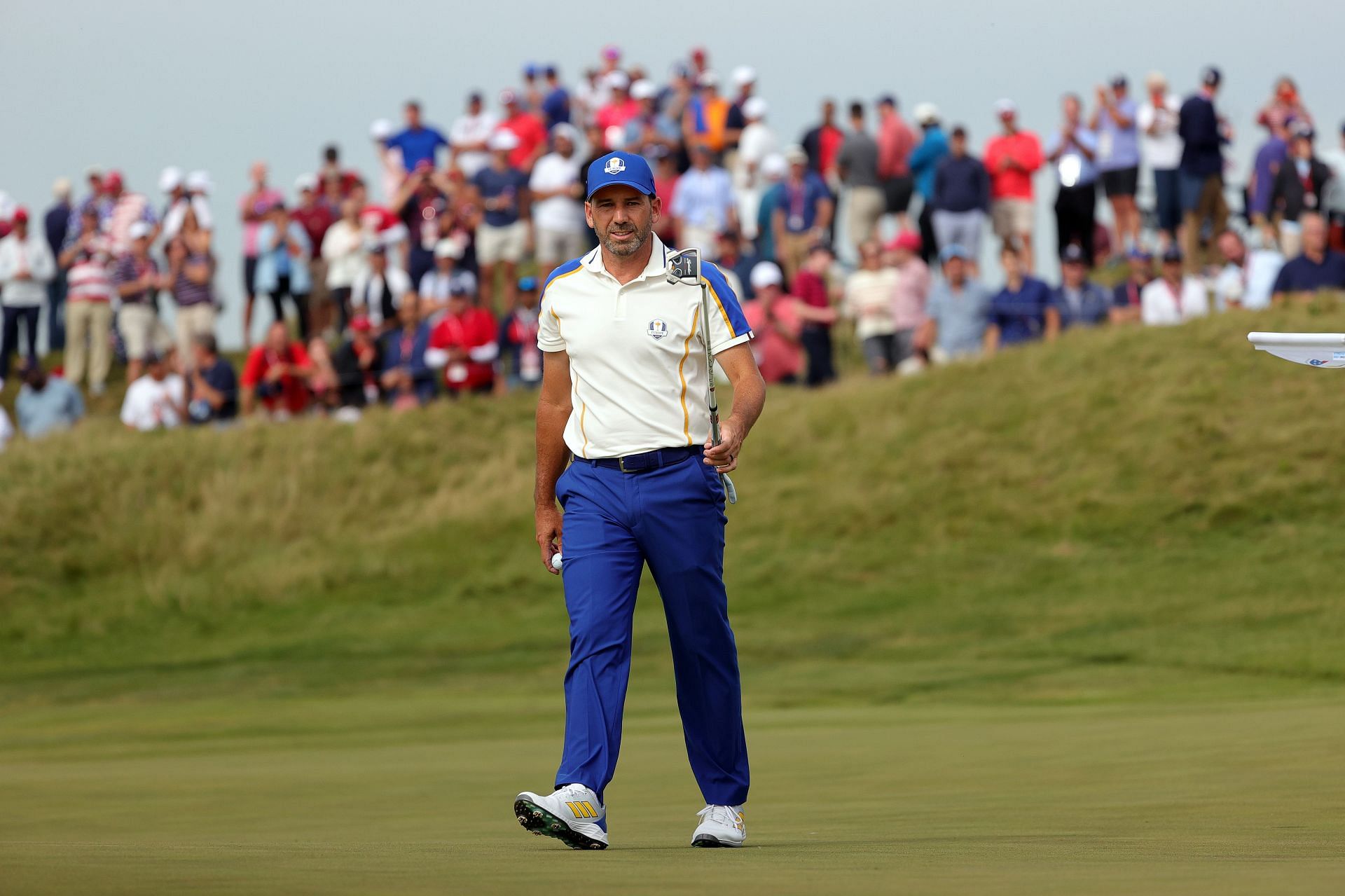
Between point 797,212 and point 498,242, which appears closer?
point 797,212

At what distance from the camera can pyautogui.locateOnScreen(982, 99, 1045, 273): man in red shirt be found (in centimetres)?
2309

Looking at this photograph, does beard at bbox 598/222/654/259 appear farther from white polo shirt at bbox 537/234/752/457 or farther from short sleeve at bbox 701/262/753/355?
short sleeve at bbox 701/262/753/355

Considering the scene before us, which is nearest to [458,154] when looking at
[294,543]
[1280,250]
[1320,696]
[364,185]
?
[364,185]

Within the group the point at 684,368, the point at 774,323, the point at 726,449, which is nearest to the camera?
the point at 726,449

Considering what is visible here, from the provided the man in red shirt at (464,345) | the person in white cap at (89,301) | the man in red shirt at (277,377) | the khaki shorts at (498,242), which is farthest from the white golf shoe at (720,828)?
the person in white cap at (89,301)

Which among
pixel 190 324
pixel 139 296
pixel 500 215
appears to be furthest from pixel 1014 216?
pixel 139 296

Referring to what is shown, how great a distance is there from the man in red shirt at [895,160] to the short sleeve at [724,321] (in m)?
18.1

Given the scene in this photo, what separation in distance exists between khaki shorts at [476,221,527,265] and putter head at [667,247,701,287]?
18267mm

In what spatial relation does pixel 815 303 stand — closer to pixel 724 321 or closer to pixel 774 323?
pixel 774 323

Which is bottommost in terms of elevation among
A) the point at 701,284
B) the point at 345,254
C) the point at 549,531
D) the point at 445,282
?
the point at 549,531

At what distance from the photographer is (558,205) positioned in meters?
23.8

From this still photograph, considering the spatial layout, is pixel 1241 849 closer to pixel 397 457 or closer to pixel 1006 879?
pixel 1006 879

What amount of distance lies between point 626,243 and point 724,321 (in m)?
0.41

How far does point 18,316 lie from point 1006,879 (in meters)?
23.3
